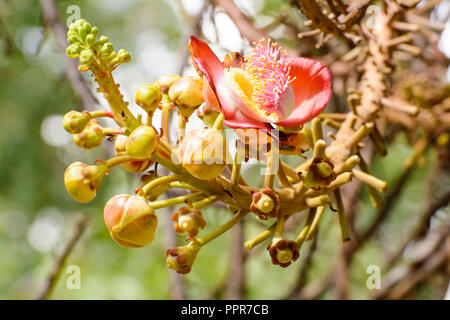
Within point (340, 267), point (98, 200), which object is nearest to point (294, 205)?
point (340, 267)

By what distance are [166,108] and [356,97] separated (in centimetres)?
35

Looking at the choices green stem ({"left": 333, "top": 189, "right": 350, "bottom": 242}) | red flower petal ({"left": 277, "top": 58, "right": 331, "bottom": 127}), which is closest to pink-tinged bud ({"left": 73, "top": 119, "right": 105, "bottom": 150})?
red flower petal ({"left": 277, "top": 58, "right": 331, "bottom": 127})

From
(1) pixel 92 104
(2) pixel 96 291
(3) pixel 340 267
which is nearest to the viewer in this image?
(1) pixel 92 104

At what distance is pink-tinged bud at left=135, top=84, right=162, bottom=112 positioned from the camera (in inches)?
25.1

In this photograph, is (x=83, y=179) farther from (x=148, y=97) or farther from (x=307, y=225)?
(x=307, y=225)

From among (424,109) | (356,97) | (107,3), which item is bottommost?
(356,97)

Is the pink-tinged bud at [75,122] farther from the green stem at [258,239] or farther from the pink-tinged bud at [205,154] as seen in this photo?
the green stem at [258,239]

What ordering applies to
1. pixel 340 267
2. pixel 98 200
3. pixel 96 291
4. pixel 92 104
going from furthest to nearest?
1. pixel 98 200
2. pixel 96 291
3. pixel 340 267
4. pixel 92 104

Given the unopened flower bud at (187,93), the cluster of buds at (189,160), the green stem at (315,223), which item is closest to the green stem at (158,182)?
the cluster of buds at (189,160)

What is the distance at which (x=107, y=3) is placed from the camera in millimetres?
4703

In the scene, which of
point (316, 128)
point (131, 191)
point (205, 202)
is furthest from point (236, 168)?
point (131, 191)

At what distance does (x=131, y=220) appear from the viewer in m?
0.60

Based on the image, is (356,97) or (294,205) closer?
(294,205)
